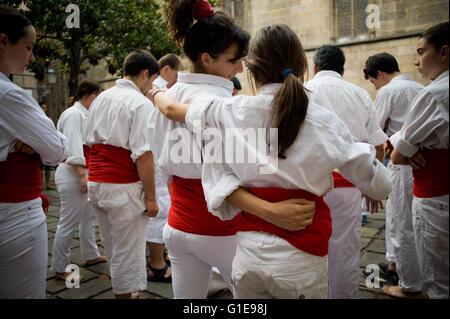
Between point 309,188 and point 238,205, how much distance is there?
29 centimetres

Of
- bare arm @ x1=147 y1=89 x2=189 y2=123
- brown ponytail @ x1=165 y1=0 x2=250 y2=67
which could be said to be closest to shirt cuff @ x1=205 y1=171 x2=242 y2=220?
bare arm @ x1=147 y1=89 x2=189 y2=123

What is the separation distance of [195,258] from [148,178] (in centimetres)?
116

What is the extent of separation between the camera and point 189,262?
1707mm

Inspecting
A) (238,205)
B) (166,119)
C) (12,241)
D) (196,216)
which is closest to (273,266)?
(238,205)

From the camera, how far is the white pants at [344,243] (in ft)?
7.97

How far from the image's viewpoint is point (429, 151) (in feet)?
5.77

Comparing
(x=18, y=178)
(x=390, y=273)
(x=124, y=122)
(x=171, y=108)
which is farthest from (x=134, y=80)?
(x=390, y=273)

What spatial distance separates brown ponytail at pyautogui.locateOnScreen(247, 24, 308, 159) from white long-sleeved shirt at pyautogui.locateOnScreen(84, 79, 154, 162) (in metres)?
1.44

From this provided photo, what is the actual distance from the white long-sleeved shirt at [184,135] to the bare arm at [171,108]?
65 millimetres

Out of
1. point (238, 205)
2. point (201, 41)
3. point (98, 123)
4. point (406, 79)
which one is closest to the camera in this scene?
point (238, 205)

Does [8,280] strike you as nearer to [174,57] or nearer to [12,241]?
[12,241]

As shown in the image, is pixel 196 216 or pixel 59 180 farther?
pixel 59 180
